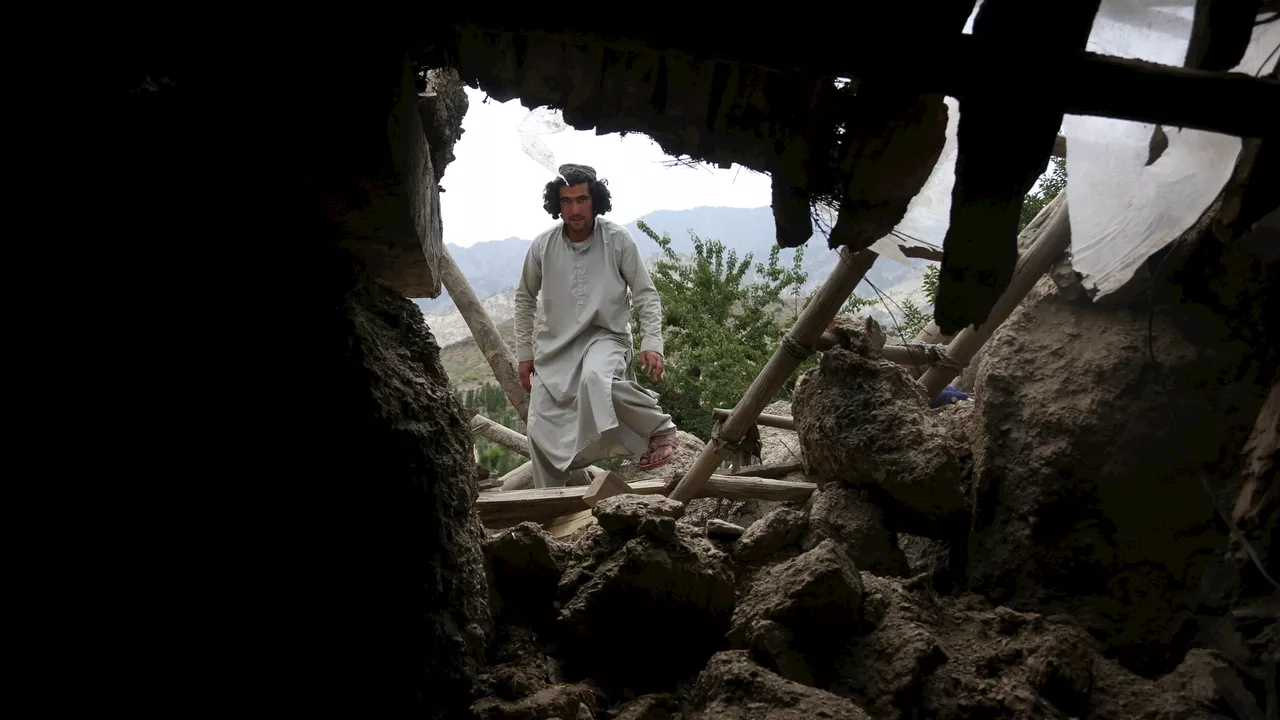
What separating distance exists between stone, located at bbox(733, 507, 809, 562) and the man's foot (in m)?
2.19

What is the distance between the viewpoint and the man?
4633 millimetres

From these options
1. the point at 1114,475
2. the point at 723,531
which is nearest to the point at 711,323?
the point at 723,531

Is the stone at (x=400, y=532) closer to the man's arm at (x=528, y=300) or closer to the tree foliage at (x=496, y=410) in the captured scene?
the man's arm at (x=528, y=300)

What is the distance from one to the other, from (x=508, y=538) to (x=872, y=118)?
4.88 feet

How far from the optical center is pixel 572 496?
151 inches

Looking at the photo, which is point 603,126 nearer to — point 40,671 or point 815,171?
point 815,171

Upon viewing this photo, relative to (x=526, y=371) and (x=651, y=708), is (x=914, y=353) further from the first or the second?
(x=526, y=371)

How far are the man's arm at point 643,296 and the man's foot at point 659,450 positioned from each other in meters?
0.54

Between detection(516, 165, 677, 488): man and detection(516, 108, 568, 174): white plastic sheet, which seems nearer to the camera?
detection(516, 108, 568, 174): white plastic sheet

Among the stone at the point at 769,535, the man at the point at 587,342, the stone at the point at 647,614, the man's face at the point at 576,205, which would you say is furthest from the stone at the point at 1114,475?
the man's face at the point at 576,205

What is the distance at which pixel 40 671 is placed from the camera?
133cm

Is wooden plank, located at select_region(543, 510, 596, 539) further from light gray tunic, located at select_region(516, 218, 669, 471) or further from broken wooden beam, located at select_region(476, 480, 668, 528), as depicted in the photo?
light gray tunic, located at select_region(516, 218, 669, 471)

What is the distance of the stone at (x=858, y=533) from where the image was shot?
2584 millimetres

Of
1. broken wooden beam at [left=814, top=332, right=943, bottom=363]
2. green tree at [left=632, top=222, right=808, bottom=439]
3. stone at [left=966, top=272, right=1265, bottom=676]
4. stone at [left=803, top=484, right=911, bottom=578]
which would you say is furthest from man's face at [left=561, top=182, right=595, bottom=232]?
green tree at [left=632, top=222, right=808, bottom=439]
